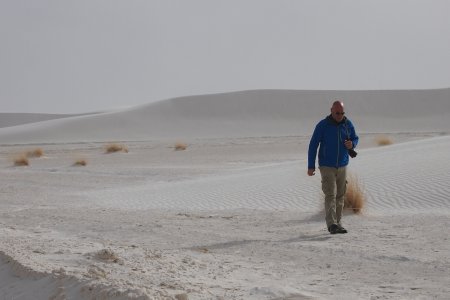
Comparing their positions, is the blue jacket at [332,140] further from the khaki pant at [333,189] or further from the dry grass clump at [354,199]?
the dry grass clump at [354,199]

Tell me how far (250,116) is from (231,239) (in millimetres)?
73954

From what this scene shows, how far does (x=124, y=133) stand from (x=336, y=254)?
6552 cm

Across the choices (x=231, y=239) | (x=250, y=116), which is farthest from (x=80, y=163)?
(x=250, y=116)

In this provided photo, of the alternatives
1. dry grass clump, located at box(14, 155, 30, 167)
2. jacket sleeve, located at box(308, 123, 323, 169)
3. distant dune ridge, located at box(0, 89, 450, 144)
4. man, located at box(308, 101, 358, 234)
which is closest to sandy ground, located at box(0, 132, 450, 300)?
man, located at box(308, 101, 358, 234)

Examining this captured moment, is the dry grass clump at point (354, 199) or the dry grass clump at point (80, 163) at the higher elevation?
the dry grass clump at point (354, 199)

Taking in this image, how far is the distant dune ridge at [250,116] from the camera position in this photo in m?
72.9

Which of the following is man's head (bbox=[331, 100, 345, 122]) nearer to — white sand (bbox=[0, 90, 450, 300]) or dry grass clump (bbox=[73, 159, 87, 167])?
white sand (bbox=[0, 90, 450, 300])

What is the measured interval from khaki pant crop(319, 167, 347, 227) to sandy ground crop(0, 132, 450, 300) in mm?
258

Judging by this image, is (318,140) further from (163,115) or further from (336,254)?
(163,115)

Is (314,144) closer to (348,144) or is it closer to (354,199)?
(348,144)

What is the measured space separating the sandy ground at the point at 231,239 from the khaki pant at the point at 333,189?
0.26 m

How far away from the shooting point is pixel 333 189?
28.7 ft

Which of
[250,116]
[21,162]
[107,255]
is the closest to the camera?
[107,255]

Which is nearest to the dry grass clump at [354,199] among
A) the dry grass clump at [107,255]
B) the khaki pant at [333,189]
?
the khaki pant at [333,189]
